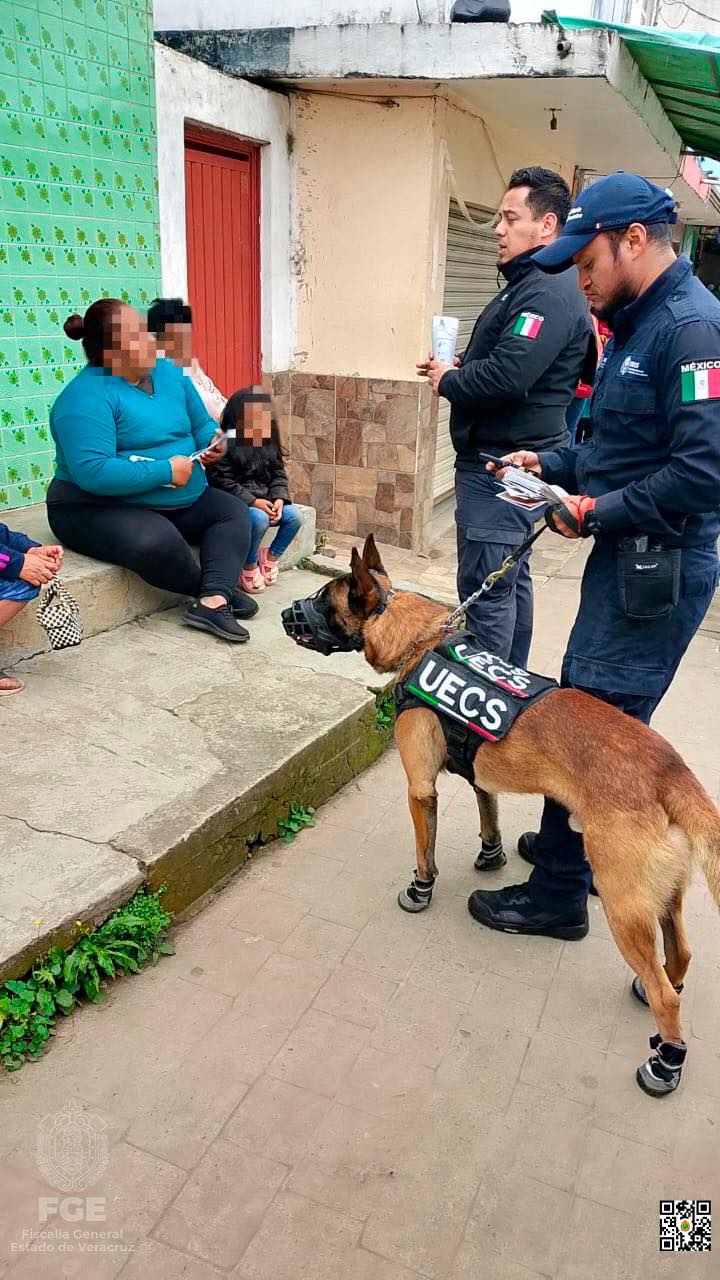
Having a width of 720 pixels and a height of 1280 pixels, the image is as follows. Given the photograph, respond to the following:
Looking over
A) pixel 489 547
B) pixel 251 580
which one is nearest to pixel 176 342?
pixel 251 580

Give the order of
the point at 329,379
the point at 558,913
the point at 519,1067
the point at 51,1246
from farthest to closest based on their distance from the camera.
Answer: the point at 329,379
the point at 558,913
the point at 519,1067
the point at 51,1246

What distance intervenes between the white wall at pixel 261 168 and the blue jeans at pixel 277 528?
5.73 feet

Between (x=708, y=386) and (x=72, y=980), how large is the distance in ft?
7.98

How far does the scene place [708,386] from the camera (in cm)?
232

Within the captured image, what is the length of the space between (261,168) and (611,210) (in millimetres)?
5219

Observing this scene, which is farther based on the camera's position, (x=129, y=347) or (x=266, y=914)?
(x=129, y=347)

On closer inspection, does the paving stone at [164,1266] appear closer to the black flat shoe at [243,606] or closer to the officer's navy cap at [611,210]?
the officer's navy cap at [611,210]

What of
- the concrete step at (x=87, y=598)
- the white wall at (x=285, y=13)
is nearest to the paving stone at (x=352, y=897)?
the concrete step at (x=87, y=598)

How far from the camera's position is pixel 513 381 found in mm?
3623

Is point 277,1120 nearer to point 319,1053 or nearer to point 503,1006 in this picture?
point 319,1053

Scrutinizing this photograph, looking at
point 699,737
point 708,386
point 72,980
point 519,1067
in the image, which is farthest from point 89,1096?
point 699,737

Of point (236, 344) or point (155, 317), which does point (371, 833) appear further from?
point (236, 344)

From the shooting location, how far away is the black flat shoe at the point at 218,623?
4.61 meters

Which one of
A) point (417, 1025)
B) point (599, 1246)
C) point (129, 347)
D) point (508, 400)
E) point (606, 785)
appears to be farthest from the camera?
point (129, 347)
